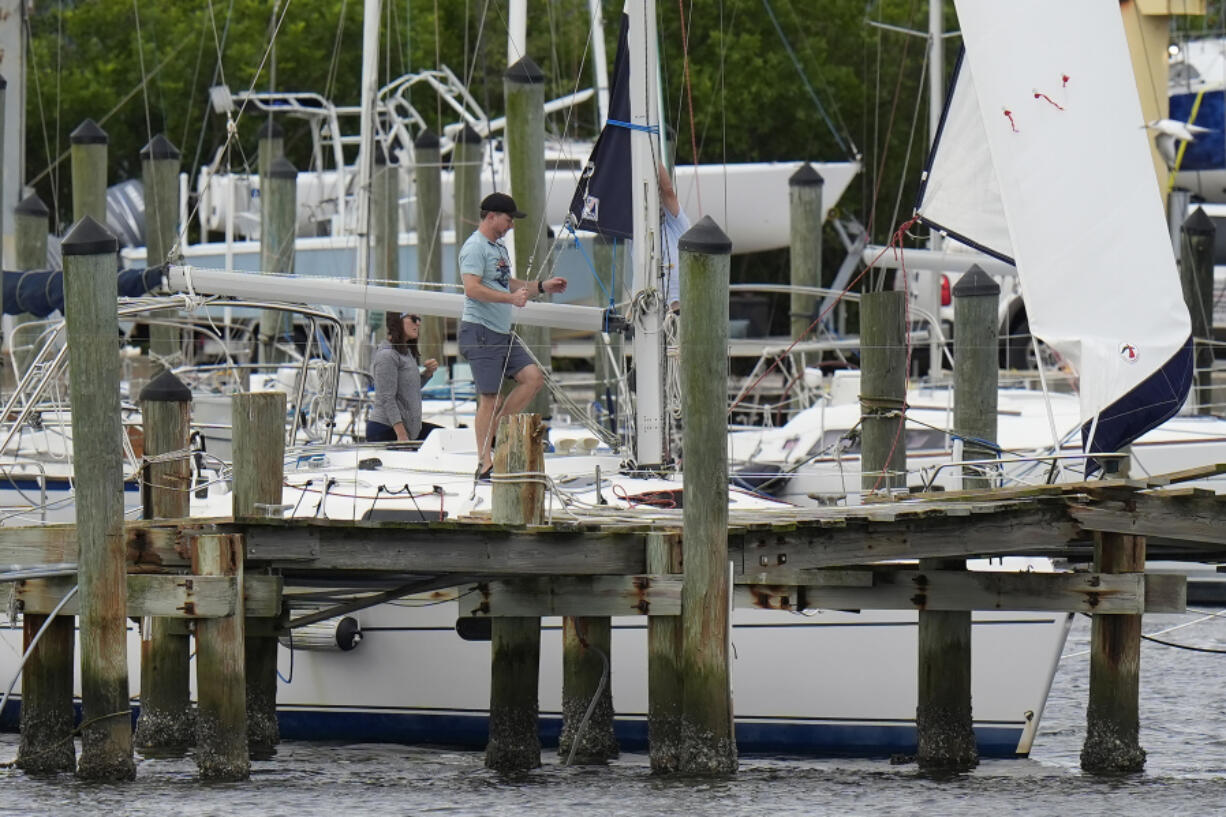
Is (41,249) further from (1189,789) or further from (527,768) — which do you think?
(1189,789)

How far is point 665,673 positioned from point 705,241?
2248 mm

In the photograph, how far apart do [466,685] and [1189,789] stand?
4.31m

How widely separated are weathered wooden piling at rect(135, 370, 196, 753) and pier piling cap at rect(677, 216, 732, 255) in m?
2.93

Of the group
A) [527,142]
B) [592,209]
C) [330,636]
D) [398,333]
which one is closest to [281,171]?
[527,142]

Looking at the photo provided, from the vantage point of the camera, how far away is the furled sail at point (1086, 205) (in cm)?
1164

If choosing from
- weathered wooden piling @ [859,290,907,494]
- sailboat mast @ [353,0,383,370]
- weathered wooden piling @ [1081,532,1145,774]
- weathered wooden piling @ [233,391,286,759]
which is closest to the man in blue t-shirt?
weathered wooden piling @ [859,290,907,494]

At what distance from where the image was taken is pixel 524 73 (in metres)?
17.7

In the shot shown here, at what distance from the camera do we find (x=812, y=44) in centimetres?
3853

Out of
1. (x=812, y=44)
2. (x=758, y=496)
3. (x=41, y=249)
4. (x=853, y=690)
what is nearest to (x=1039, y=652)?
(x=853, y=690)

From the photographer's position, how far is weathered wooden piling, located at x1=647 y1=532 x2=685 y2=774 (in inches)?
439

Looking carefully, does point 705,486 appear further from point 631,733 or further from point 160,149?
point 160,149

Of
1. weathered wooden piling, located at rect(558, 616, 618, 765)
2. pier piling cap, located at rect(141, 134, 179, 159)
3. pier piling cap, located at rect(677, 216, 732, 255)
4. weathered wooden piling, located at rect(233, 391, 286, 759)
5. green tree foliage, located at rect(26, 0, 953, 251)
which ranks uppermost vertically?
green tree foliage, located at rect(26, 0, 953, 251)

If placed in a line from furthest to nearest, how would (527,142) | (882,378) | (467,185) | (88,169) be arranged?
(467,185), (88,169), (527,142), (882,378)

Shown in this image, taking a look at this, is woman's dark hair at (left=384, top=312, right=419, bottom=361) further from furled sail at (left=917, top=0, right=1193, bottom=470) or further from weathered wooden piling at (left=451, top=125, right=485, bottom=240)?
weathered wooden piling at (left=451, top=125, right=485, bottom=240)
